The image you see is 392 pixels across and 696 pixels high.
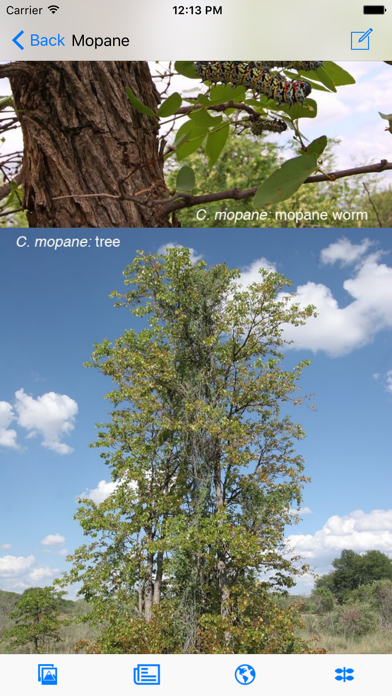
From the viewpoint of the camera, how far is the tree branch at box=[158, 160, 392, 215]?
412 mm

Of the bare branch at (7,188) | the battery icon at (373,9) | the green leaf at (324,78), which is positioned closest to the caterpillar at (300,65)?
the green leaf at (324,78)

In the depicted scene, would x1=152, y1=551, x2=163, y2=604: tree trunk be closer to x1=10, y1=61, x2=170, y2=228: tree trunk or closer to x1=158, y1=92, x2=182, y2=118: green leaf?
x1=10, y1=61, x2=170, y2=228: tree trunk

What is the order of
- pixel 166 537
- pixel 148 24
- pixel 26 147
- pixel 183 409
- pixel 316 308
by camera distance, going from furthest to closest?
pixel 183 409 < pixel 166 537 < pixel 316 308 < pixel 26 147 < pixel 148 24

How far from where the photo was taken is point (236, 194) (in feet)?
1.87

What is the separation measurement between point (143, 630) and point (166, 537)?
26cm

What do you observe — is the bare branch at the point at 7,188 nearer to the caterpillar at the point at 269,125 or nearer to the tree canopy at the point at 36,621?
the caterpillar at the point at 269,125

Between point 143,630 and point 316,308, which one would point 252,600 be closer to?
point 143,630

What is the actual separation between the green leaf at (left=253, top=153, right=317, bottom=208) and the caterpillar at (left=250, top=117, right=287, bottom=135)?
130 mm

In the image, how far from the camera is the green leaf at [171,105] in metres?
0.49
